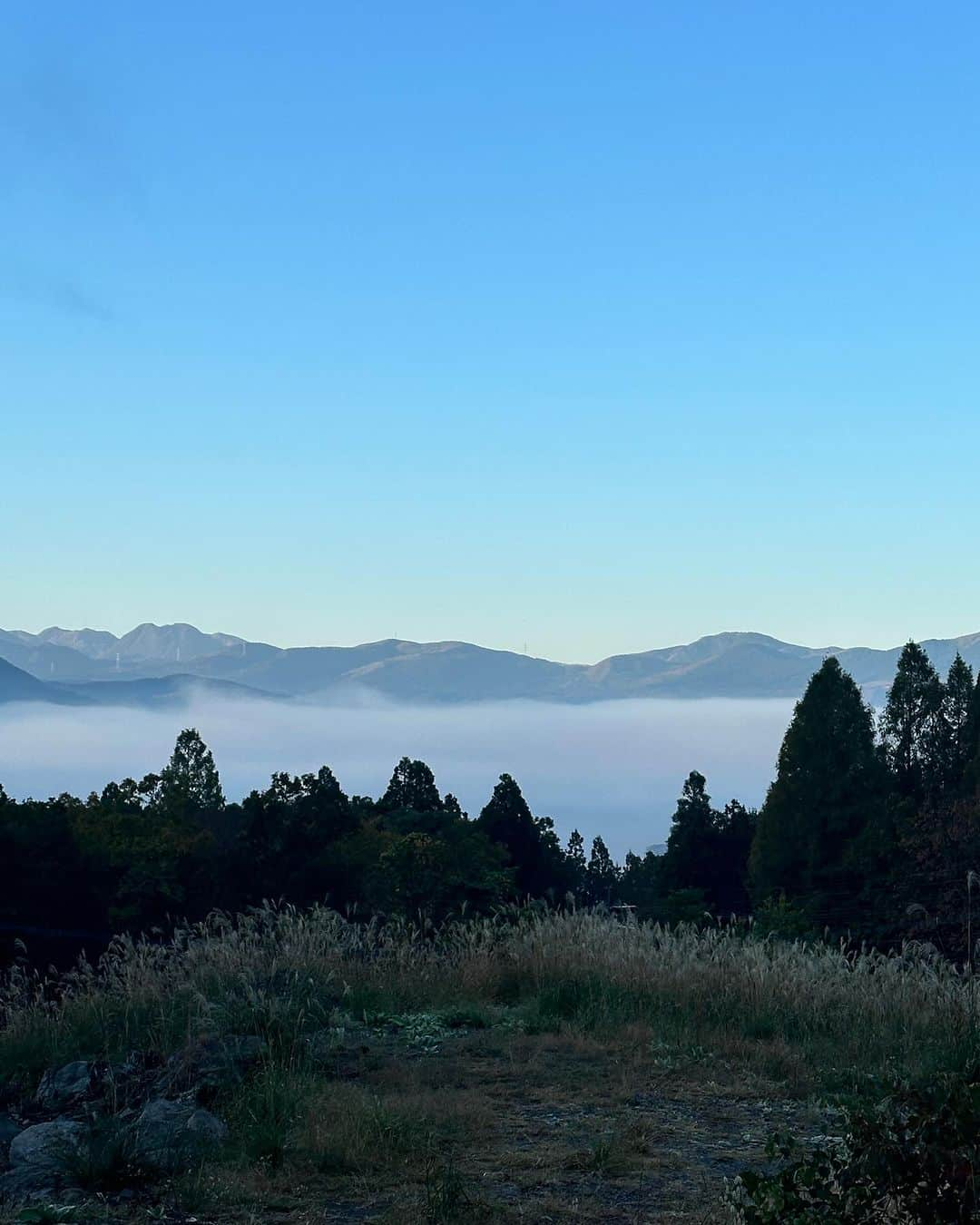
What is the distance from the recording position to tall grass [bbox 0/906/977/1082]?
866cm

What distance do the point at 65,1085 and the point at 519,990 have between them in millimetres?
3991

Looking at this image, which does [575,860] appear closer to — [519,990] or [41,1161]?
[519,990]

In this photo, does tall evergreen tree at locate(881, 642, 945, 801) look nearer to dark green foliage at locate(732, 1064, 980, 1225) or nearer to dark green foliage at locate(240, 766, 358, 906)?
dark green foliage at locate(240, 766, 358, 906)

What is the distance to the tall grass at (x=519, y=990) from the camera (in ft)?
28.4

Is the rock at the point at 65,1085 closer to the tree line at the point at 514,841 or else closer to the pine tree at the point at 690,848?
the tree line at the point at 514,841

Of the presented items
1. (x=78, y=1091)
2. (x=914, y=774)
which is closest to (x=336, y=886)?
(x=914, y=774)

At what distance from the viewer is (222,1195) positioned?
230 inches

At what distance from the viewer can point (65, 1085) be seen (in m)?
8.09

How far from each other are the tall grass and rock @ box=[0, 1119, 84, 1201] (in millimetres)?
1492

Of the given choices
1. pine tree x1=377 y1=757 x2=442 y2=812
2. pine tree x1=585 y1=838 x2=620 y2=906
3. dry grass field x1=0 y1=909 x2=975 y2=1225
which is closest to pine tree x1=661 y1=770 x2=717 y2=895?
pine tree x1=377 y1=757 x2=442 y2=812

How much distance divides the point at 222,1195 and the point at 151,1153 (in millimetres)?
621

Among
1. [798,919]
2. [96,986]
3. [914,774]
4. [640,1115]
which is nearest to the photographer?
[640,1115]

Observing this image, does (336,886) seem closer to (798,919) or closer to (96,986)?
(798,919)

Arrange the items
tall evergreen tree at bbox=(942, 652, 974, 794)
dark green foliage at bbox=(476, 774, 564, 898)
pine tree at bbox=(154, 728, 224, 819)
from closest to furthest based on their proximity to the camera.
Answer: tall evergreen tree at bbox=(942, 652, 974, 794)
pine tree at bbox=(154, 728, 224, 819)
dark green foliage at bbox=(476, 774, 564, 898)
